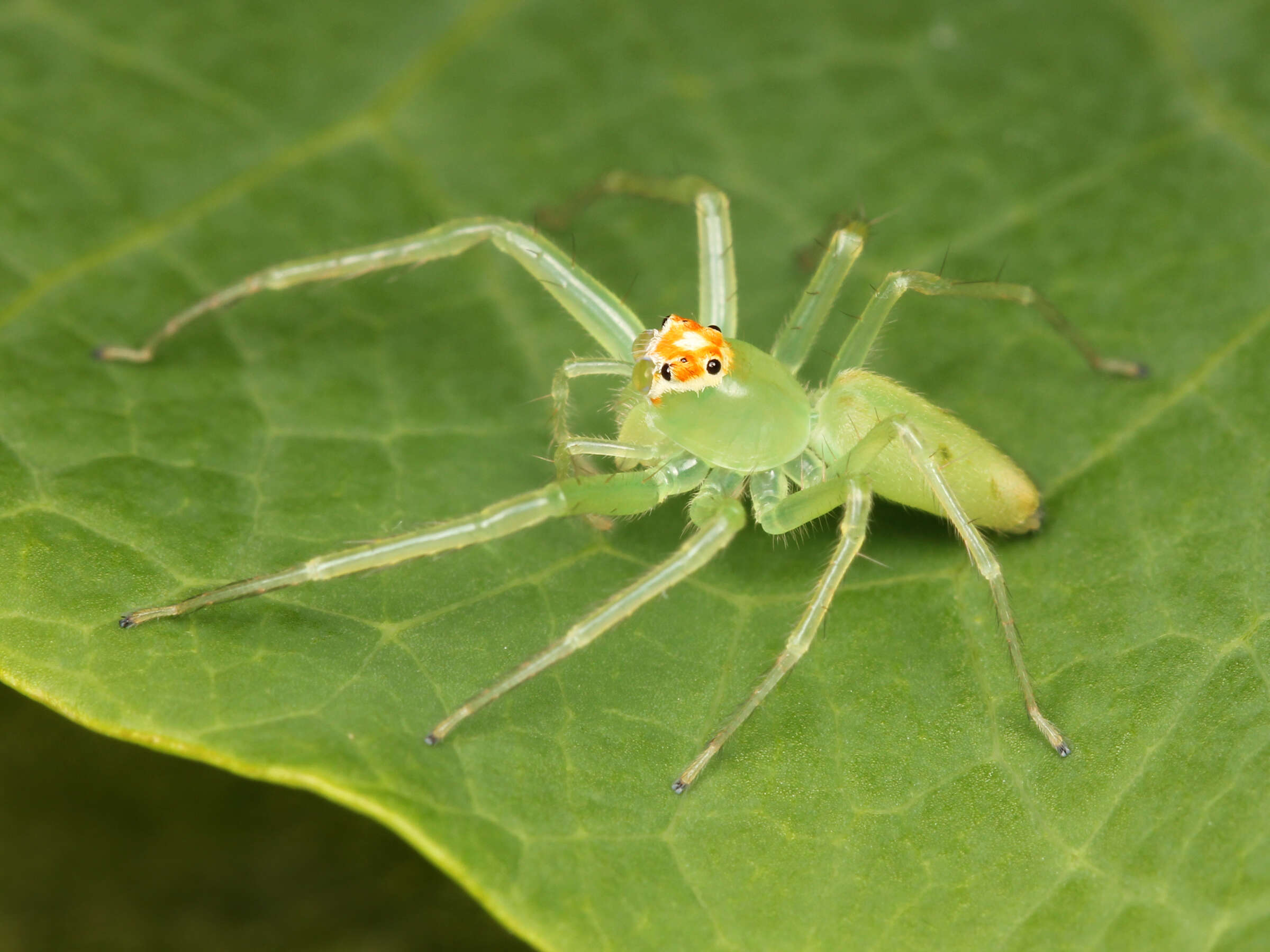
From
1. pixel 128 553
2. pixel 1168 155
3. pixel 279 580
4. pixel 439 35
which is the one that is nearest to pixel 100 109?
pixel 439 35

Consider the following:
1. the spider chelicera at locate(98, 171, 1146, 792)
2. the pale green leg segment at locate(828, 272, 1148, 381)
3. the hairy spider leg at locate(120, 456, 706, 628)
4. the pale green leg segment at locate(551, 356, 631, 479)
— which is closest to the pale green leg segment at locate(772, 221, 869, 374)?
the spider chelicera at locate(98, 171, 1146, 792)

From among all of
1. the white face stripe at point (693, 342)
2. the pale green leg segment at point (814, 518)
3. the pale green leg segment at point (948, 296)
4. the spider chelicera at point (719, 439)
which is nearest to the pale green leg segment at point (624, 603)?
the spider chelicera at point (719, 439)

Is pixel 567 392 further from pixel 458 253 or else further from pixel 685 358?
pixel 458 253

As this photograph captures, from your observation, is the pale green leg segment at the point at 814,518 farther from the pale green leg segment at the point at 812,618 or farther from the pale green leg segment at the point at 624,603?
the pale green leg segment at the point at 624,603

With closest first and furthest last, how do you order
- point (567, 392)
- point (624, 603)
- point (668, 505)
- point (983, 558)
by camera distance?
point (624, 603)
point (983, 558)
point (567, 392)
point (668, 505)

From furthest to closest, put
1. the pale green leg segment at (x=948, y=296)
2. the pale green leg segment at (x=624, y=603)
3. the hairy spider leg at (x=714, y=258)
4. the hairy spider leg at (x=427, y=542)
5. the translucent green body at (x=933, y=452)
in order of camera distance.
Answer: the hairy spider leg at (x=714, y=258), the pale green leg segment at (x=948, y=296), the translucent green body at (x=933, y=452), the hairy spider leg at (x=427, y=542), the pale green leg segment at (x=624, y=603)

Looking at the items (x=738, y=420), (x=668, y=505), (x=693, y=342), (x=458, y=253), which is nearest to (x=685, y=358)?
(x=693, y=342)
